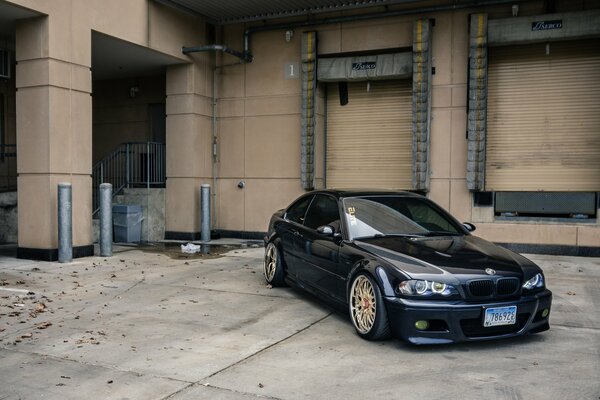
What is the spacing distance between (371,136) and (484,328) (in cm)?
875

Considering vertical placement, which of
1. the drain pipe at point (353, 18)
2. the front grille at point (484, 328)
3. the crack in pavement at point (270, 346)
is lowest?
the crack in pavement at point (270, 346)

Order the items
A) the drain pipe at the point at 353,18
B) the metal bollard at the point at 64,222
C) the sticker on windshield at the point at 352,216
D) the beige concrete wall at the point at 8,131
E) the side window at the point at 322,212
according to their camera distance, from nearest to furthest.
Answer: the sticker on windshield at the point at 352,216, the side window at the point at 322,212, the metal bollard at the point at 64,222, the drain pipe at the point at 353,18, the beige concrete wall at the point at 8,131

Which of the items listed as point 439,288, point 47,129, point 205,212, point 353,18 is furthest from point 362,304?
point 353,18

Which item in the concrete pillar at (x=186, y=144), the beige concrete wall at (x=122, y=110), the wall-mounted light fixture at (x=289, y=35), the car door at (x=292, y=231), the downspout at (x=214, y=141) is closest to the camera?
the car door at (x=292, y=231)

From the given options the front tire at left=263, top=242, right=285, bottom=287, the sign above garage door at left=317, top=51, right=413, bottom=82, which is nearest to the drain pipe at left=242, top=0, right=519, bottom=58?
the sign above garage door at left=317, top=51, right=413, bottom=82

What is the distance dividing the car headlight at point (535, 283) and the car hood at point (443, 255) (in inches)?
5.1

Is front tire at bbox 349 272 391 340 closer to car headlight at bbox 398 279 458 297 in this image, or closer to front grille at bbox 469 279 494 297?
car headlight at bbox 398 279 458 297

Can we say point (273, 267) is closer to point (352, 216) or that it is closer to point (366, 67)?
point (352, 216)

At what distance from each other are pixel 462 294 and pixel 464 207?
7.49 m

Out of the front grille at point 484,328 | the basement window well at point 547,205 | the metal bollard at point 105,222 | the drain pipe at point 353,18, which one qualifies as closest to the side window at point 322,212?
the front grille at point 484,328

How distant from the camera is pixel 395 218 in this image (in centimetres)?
654

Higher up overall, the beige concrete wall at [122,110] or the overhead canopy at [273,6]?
the overhead canopy at [273,6]

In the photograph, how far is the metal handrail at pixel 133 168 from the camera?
14656mm

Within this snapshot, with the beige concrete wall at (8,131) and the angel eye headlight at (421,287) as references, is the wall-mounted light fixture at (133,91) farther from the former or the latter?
the angel eye headlight at (421,287)
